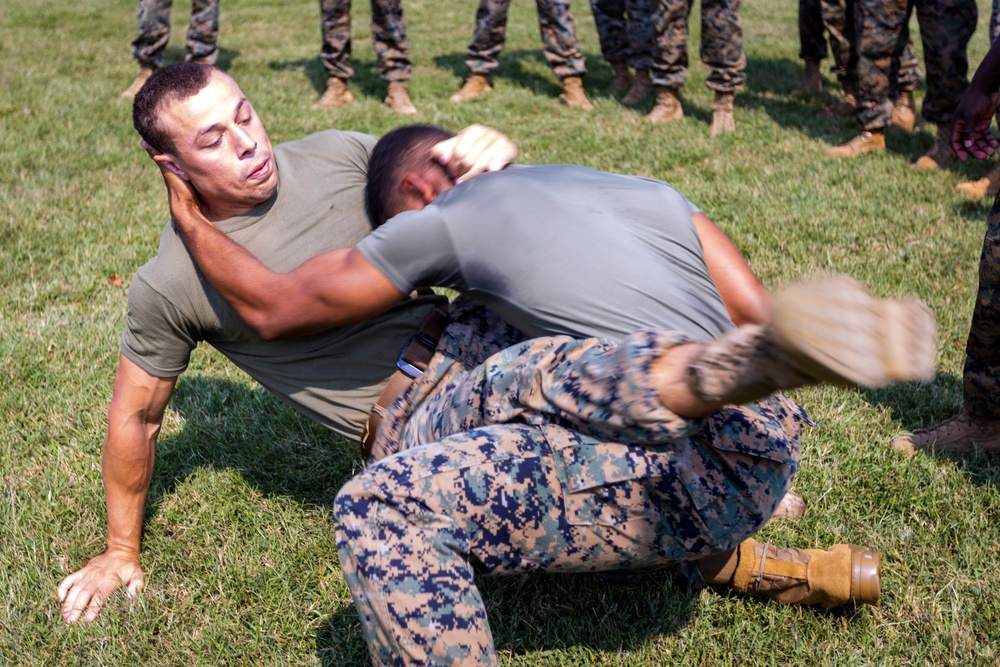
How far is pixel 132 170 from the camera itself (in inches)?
270

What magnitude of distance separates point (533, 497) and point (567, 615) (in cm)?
96

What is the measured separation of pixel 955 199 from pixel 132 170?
5.63 metres

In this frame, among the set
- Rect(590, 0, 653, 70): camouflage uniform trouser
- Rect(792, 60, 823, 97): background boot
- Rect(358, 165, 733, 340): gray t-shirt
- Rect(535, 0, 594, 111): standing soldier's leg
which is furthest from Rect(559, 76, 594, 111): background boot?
→ Rect(358, 165, 733, 340): gray t-shirt

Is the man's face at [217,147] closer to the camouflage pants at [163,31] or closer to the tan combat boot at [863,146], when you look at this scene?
the tan combat boot at [863,146]

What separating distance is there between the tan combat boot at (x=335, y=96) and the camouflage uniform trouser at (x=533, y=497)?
6.83m

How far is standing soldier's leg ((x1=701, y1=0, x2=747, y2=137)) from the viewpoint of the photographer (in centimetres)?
756

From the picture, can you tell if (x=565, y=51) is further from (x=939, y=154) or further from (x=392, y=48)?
(x=939, y=154)

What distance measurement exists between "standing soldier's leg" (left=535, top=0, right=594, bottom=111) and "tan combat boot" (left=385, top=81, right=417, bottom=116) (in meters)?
1.37

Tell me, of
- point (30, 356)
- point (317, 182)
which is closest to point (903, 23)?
point (317, 182)

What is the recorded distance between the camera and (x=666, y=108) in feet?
26.3

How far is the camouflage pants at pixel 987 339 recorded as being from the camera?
327 cm

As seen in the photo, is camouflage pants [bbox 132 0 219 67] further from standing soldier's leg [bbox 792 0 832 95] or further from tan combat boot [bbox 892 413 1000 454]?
tan combat boot [bbox 892 413 1000 454]

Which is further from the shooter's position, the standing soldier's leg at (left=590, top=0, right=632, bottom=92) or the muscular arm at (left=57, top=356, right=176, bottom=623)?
the standing soldier's leg at (left=590, top=0, right=632, bottom=92)

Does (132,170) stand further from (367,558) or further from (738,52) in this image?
(367,558)
